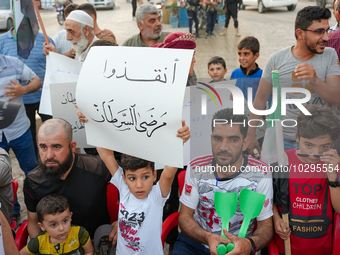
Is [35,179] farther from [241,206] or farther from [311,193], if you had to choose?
[311,193]

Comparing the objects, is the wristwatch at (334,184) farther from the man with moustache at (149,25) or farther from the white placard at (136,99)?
the man with moustache at (149,25)

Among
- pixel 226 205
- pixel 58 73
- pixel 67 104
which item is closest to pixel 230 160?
pixel 226 205

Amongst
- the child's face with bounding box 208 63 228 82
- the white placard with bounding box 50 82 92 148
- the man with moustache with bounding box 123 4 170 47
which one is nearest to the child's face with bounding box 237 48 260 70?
the child's face with bounding box 208 63 228 82

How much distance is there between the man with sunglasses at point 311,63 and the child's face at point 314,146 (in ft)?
1.51

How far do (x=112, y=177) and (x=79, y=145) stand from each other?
0.76 meters

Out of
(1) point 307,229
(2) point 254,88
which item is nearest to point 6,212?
(1) point 307,229

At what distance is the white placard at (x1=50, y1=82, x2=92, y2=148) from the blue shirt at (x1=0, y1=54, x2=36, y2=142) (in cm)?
69

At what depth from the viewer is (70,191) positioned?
2426 mm

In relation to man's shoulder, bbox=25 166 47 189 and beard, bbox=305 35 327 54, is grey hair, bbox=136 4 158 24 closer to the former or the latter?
beard, bbox=305 35 327 54

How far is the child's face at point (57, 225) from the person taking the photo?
7.32ft

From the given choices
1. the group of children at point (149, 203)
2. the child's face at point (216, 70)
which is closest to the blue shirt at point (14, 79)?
the group of children at point (149, 203)

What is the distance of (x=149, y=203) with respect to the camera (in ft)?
7.16

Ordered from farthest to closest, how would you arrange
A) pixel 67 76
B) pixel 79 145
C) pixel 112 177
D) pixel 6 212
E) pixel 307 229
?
pixel 67 76 < pixel 79 145 < pixel 6 212 < pixel 112 177 < pixel 307 229

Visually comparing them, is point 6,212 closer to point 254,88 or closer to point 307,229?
point 307,229
